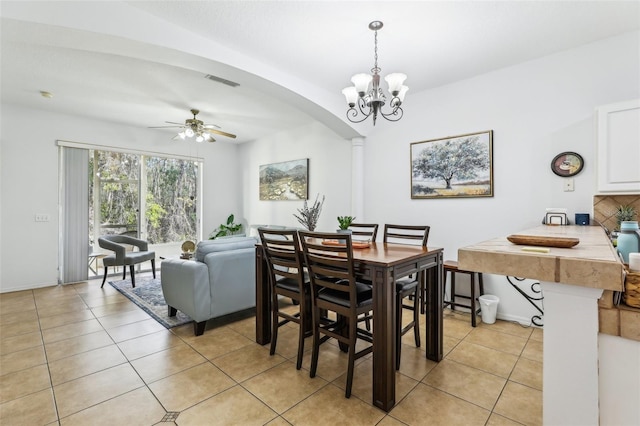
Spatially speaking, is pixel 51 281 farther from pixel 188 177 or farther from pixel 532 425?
pixel 532 425

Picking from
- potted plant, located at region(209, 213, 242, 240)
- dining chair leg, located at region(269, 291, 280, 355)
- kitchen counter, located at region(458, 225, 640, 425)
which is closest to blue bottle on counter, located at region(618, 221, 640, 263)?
kitchen counter, located at region(458, 225, 640, 425)

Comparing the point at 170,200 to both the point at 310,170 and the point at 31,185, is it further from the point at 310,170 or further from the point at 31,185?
the point at 310,170

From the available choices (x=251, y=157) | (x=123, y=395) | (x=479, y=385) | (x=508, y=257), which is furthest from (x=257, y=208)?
(x=508, y=257)

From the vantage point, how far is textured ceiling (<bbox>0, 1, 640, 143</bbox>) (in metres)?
2.13

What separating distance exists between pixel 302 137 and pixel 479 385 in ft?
14.5

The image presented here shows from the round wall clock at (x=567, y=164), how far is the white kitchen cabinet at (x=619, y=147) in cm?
39

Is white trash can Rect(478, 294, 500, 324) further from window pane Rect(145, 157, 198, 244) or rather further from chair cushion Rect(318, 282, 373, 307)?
window pane Rect(145, 157, 198, 244)

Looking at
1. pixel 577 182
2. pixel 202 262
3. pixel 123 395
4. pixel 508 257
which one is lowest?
pixel 123 395

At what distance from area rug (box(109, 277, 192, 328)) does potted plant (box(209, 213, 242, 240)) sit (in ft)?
5.54

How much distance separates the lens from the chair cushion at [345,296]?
2.00 meters

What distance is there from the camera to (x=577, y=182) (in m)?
2.74

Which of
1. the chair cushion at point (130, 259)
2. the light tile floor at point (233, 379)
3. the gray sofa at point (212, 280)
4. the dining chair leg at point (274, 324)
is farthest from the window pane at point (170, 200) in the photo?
the dining chair leg at point (274, 324)

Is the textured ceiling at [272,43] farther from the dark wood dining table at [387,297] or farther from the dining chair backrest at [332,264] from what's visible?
the dark wood dining table at [387,297]

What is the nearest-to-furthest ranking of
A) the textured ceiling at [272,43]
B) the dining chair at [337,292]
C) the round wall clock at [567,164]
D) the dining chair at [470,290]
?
the dining chair at [337,292]
the textured ceiling at [272,43]
the round wall clock at [567,164]
the dining chair at [470,290]
